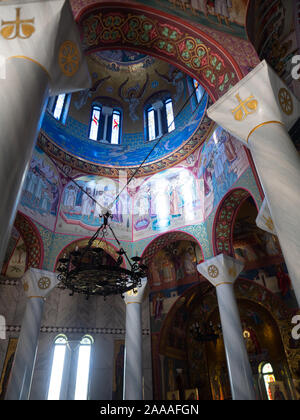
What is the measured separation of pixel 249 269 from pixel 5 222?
12611mm

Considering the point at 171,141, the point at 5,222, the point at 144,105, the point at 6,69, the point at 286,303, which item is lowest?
the point at 5,222

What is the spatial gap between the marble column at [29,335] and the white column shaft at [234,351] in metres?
5.45

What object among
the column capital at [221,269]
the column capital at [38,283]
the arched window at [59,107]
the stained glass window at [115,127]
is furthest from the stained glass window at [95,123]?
the column capital at [221,269]

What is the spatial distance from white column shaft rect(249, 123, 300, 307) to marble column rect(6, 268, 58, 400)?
7.79 meters

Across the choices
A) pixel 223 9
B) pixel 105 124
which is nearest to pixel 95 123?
pixel 105 124

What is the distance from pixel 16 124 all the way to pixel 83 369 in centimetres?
1232

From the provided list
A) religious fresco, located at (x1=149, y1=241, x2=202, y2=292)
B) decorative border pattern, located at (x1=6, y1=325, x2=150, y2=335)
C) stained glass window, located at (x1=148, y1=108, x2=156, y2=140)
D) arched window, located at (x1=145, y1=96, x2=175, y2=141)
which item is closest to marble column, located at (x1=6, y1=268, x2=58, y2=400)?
decorative border pattern, located at (x1=6, y1=325, x2=150, y2=335)

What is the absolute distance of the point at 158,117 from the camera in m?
14.9

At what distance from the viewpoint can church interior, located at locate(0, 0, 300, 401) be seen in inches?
289

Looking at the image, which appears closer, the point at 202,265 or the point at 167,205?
the point at 202,265

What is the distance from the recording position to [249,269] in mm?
13445
